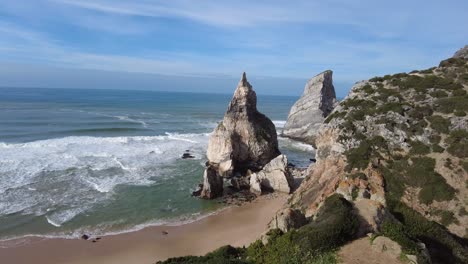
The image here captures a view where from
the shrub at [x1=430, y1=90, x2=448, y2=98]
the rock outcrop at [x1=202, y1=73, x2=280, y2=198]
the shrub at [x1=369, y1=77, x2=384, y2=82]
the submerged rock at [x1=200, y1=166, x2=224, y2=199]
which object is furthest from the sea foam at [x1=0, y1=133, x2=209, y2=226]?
the shrub at [x1=430, y1=90, x2=448, y2=98]

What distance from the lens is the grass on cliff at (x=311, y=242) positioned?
1338 centimetres

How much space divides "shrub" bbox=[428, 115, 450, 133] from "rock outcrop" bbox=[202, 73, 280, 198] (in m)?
16.0

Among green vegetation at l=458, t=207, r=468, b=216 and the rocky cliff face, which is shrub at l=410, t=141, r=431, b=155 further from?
green vegetation at l=458, t=207, r=468, b=216

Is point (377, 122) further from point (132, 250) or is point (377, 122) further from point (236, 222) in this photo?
point (132, 250)

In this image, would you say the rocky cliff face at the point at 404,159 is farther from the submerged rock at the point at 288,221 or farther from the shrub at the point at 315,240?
the submerged rock at the point at 288,221

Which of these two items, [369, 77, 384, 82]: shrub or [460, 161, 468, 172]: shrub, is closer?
[460, 161, 468, 172]: shrub

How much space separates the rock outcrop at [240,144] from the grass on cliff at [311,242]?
1913 cm

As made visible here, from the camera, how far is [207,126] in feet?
237

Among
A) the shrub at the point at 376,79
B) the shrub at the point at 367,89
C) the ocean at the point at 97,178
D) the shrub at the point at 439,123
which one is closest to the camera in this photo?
the shrub at the point at 439,123

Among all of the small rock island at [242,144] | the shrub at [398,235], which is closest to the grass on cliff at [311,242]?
the shrub at [398,235]

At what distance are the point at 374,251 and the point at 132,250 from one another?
14.3 meters

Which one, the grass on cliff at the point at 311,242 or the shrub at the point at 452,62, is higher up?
the shrub at the point at 452,62

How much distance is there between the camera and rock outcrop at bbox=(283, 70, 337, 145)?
58.2 meters

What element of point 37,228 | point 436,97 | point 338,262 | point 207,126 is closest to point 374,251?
point 338,262
